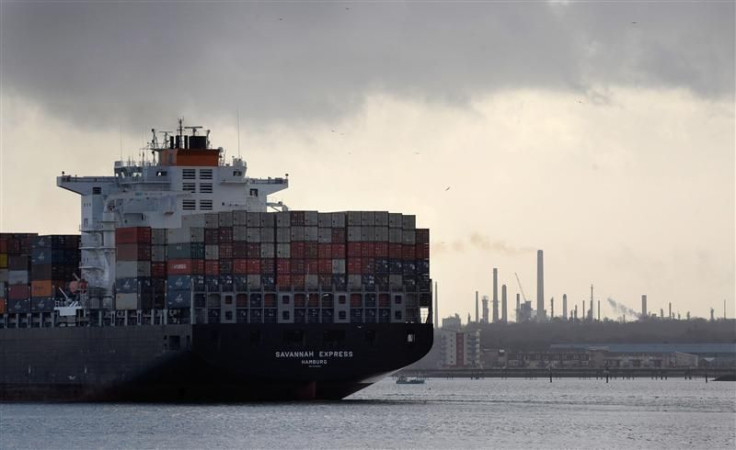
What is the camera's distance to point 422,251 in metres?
92.1

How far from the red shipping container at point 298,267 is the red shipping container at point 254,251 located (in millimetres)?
1752

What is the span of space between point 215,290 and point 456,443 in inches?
871

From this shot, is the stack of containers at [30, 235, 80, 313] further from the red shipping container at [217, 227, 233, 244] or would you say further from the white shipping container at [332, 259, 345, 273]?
the white shipping container at [332, 259, 345, 273]

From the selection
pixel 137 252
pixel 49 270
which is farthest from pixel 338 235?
pixel 49 270

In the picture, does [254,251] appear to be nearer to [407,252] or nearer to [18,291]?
[407,252]

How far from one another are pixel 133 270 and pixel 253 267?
7093mm

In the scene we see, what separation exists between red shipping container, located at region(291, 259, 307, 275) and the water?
6527 millimetres

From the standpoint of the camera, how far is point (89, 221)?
326 ft

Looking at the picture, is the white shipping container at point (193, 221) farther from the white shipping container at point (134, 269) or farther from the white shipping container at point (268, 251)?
the white shipping container at point (268, 251)

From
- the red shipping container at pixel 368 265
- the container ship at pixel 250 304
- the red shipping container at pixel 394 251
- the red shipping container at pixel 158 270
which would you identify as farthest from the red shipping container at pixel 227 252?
the red shipping container at pixel 394 251

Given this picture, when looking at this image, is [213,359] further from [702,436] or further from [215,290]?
[702,436]

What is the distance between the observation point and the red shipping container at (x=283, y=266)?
293ft

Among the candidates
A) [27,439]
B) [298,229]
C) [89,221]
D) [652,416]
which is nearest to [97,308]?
[89,221]

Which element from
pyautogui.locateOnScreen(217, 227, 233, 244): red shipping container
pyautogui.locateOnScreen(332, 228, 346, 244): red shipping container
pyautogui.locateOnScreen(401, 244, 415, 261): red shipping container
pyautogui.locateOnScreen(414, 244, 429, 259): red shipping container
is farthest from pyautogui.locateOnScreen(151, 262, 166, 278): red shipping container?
pyautogui.locateOnScreen(414, 244, 429, 259): red shipping container
